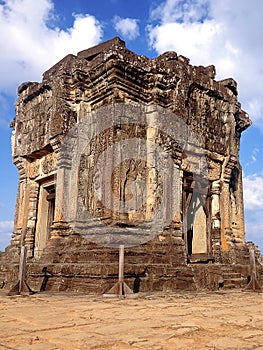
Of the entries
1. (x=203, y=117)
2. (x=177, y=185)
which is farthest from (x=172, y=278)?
(x=203, y=117)

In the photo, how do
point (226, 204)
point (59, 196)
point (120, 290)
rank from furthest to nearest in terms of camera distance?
point (226, 204)
point (59, 196)
point (120, 290)

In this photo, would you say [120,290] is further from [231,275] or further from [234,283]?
[231,275]

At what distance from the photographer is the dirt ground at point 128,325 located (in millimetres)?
2932

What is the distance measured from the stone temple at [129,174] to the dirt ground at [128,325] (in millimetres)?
1928

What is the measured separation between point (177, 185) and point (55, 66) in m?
5.32

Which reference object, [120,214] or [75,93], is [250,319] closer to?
[120,214]

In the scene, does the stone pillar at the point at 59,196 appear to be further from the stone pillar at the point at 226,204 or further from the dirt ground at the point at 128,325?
the stone pillar at the point at 226,204

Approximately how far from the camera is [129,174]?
8734 mm

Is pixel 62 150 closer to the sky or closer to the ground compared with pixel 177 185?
closer to the sky

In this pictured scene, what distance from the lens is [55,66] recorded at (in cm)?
1102

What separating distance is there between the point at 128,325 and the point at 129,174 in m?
5.31

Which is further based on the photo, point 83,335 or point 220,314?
point 220,314

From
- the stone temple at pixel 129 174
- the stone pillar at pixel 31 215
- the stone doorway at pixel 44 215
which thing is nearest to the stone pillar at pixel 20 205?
the stone temple at pixel 129 174

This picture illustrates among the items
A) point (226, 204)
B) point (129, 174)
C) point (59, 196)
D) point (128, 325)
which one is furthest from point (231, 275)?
point (128, 325)
